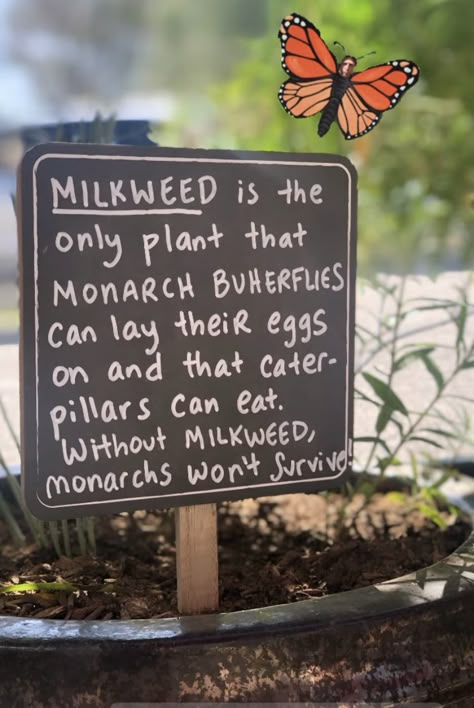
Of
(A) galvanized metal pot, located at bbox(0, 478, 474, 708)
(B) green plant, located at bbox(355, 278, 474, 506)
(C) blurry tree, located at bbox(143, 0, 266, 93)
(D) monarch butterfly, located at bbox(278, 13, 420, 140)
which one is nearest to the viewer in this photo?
(A) galvanized metal pot, located at bbox(0, 478, 474, 708)

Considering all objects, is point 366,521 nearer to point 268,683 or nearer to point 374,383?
point 374,383

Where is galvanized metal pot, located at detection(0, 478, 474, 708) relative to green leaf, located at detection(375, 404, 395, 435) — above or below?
below

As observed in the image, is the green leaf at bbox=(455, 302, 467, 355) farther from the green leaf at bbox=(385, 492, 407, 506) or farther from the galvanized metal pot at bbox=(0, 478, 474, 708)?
the galvanized metal pot at bbox=(0, 478, 474, 708)

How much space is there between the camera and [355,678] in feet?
2.99

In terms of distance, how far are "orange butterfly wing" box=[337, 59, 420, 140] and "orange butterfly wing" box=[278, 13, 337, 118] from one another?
3 centimetres

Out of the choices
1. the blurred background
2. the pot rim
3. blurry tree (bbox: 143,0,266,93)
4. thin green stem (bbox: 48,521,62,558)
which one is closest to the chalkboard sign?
the pot rim

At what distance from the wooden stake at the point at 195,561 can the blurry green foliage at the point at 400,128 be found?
2.59 feet

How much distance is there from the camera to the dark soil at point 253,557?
3.65 feet

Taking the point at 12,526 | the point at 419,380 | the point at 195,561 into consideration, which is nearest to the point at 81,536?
the point at 12,526

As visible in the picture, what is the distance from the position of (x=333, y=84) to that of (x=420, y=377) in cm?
81

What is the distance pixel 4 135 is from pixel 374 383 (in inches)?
34.3

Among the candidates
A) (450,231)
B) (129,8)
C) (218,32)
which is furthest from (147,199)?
(129,8)

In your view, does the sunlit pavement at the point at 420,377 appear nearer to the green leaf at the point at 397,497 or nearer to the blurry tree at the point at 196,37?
the green leaf at the point at 397,497

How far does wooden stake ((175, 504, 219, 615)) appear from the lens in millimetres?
1063
